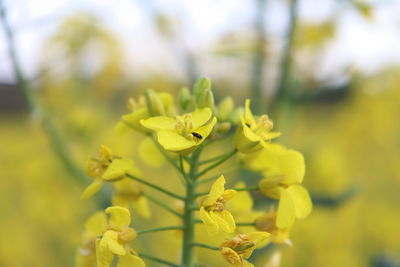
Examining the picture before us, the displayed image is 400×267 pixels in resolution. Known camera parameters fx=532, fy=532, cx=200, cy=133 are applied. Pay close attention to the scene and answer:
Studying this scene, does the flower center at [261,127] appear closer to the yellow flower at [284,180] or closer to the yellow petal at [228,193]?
the yellow flower at [284,180]

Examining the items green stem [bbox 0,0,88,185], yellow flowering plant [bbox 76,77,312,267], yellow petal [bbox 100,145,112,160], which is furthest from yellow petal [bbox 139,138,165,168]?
green stem [bbox 0,0,88,185]

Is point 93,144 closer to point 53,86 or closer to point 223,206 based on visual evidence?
point 53,86

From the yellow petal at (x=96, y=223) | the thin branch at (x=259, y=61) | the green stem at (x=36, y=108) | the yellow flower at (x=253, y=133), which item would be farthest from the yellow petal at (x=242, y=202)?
the thin branch at (x=259, y=61)

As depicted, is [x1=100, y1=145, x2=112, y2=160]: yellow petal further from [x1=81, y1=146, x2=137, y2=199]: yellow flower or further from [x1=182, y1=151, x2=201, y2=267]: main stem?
[x1=182, y1=151, x2=201, y2=267]: main stem

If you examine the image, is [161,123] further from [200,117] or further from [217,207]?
[217,207]

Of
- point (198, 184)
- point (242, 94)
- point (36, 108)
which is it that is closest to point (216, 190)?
point (198, 184)

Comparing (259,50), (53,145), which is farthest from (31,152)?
(259,50)
